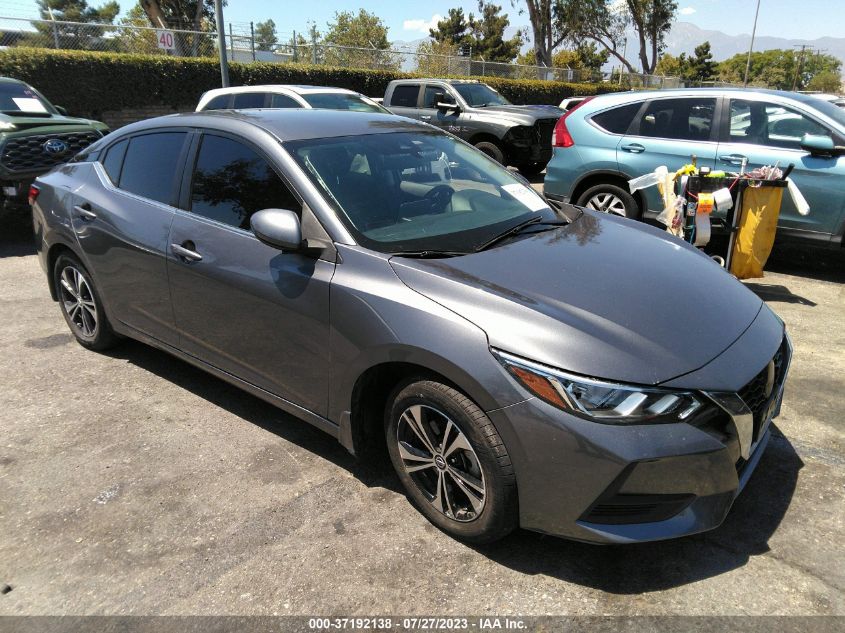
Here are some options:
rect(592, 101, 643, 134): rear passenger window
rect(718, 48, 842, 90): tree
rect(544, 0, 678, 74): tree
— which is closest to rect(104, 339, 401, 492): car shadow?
rect(592, 101, 643, 134): rear passenger window

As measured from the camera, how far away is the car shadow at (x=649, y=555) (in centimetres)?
251

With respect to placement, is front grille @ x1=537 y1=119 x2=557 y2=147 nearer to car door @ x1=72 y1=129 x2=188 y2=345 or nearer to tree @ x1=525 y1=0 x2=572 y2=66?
car door @ x1=72 y1=129 x2=188 y2=345

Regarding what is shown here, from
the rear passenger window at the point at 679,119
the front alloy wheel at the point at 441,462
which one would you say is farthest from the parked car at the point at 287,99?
the front alloy wheel at the point at 441,462

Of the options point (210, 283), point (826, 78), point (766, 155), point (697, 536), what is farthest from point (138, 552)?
point (826, 78)

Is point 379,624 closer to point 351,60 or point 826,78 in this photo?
point 351,60

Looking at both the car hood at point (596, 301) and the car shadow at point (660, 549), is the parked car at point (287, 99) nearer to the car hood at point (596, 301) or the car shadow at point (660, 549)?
the car hood at point (596, 301)

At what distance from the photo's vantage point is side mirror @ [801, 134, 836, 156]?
19.5 ft

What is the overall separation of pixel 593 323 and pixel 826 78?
111 m

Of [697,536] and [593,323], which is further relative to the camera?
[697,536]

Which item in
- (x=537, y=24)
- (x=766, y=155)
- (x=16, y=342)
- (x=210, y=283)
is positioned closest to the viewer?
(x=210, y=283)

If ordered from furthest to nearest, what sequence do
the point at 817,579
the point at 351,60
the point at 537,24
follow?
the point at 537,24
the point at 351,60
the point at 817,579

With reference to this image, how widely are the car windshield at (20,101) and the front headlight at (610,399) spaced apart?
29.0 feet

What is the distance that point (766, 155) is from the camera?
629 centimetres

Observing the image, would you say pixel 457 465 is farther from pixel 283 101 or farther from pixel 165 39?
pixel 165 39
